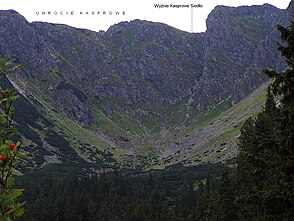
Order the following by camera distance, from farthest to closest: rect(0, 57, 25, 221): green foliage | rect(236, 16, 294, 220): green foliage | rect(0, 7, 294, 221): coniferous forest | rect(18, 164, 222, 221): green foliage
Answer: rect(18, 164, 222, 221): green foliage
rect(0, 7, 294, 221): coniferous forest
rect(236, 16, 294, 220): green foliage
rect(0, 57, 25, 221): green foliage

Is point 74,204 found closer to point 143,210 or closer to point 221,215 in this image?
point 143,210

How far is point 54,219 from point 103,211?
1441 cm

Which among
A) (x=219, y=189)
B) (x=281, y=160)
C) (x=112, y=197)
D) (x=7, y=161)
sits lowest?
(x=112, y=197)

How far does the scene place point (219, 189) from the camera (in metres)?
38.4

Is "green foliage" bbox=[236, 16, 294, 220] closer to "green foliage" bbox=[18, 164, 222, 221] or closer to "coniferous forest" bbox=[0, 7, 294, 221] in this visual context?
"coniferous forest" bbox=[0, 7, 294, 221]

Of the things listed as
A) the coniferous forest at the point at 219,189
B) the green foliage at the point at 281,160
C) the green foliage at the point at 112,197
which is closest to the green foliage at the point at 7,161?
the coniferous forest at the point at 219,189

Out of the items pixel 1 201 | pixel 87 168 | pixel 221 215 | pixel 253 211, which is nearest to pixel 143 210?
pixel 221 215

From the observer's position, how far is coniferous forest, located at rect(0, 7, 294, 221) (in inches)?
497

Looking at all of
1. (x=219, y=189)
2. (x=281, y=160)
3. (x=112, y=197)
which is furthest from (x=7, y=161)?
(x=112, y=197)

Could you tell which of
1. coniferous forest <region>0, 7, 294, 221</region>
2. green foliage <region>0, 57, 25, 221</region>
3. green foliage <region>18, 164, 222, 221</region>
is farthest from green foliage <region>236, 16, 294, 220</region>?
green foliage <region>18, 164, 222, 221</region>

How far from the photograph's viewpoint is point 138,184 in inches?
5541

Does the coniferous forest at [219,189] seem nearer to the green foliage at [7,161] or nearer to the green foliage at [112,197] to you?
the green foliage at [112,197]

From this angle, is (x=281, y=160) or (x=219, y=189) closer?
(x=281, y=160)

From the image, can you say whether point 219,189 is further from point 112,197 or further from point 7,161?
point 112,197
